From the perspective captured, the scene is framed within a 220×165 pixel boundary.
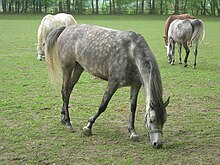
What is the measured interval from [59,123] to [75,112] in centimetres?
67

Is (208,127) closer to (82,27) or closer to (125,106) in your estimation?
(125,106)

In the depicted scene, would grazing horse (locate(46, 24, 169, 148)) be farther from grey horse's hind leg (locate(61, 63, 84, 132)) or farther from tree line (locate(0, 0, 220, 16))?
tree line (locate(0, 0, 220, 16))

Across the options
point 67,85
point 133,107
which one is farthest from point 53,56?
point 133,107

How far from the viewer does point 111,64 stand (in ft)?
16.8

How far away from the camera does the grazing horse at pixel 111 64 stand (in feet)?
15.1

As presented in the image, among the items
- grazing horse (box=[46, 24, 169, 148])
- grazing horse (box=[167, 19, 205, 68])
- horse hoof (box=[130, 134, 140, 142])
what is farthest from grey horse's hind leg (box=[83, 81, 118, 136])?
grazing horse (box=[167, 19, 205, 68])

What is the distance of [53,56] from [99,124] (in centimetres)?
143

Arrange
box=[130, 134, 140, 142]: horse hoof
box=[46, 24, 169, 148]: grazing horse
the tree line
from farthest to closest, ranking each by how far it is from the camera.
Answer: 1. the tree line
2. box=[130, 134, 140, 142]: horse hoof
3. box=[46, 24, 169, 148]: grazing horse

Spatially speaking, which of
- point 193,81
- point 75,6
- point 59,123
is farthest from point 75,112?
point 75,6

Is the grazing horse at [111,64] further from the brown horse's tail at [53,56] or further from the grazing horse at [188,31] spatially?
the grazing horse at [188,31]

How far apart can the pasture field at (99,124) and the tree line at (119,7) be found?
42.5m

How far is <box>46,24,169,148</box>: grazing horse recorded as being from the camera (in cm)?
461

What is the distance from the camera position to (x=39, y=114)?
255 inches

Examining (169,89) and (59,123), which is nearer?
(59,123)
